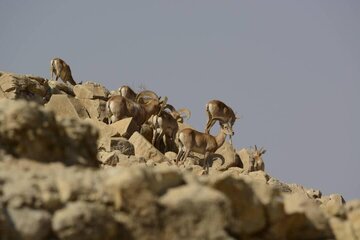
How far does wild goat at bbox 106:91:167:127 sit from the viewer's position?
2130cm

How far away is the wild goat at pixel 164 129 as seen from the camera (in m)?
21.7

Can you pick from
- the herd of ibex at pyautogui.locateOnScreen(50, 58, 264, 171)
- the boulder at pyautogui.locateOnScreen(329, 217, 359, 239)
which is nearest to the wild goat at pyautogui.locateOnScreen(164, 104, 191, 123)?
the herd of ibex at pyautogui.locateOnScreen(50, 58, 264, 171)

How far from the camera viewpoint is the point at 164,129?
2169 centimetres

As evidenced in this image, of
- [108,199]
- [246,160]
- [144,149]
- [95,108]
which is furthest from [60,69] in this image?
[108,199]

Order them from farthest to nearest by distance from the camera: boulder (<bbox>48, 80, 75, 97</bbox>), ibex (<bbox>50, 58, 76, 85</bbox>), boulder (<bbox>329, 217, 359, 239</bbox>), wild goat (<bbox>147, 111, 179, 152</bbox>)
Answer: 1. ibex (<bbox>50, 58, 76, 85</bbox>)
2. boulder (<bbox>48, 80, 75, 97</bbox>)
3. wild goat (<bbox>147, 111, 179, 152</bbox>)
4. boulder (<bbox>329, 217, 359, 239</bbox>)

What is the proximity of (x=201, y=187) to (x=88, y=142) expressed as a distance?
1175 millimetres

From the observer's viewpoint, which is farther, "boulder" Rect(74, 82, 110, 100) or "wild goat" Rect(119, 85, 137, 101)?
"wild goat" Rect(119, 85, 137, 101)

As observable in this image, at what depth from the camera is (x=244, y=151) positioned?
23.4 meters

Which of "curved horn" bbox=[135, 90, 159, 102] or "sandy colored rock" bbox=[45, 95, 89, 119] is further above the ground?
"curved horn" bbox=[135, 90, 159, 102]

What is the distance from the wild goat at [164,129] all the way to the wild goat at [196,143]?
Answer: 4.31 feet

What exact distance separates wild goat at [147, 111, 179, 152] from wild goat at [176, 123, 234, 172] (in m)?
1.32

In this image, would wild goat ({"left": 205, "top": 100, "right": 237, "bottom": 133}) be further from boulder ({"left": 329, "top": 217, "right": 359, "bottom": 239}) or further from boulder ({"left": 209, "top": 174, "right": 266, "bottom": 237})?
boulder ({"left": 209, "top": 174, "right": 266, "bottom": 237})

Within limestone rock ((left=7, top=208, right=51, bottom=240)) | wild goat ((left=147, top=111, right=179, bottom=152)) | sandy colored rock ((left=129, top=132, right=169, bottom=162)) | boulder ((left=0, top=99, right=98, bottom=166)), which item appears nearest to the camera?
limestone rock ((left=7, top=208, right=51, bottom=240))

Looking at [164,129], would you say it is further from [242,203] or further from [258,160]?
[242,203]
